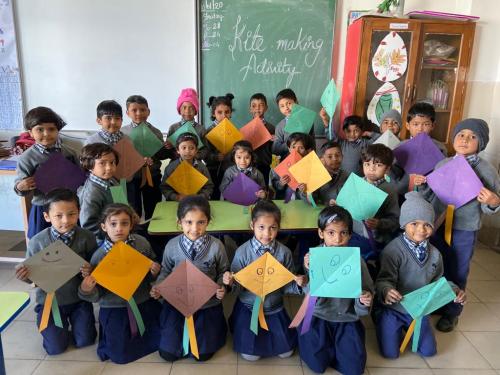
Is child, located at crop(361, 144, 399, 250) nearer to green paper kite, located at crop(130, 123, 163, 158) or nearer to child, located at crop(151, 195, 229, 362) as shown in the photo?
child, located at crop(151, 195, 229, 362)

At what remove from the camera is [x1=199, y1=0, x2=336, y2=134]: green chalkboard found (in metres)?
3.58

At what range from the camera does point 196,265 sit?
2.03 meters

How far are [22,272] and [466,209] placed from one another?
2296mm

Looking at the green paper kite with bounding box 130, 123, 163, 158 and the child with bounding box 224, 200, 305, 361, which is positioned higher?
the green paper kite with bounding box 130, 123, 163, 158

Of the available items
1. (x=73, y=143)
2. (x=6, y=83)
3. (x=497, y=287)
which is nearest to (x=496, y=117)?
(x=497, y=287)

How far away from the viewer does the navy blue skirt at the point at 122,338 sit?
6.53ft

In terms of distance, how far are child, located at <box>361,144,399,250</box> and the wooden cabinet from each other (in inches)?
51.9

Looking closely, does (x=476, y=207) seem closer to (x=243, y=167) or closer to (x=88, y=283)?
(x=243, y=167)

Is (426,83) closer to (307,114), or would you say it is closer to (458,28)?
(458,28)

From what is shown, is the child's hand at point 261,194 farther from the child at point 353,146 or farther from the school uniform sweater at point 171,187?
the child at point 353,146

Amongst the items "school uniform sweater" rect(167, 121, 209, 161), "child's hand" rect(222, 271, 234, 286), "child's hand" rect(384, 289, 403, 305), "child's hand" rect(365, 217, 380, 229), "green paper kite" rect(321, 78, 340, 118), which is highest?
"green paper kite" rect(321, 78, 340, 118)

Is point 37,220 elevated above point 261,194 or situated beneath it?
situated beneath

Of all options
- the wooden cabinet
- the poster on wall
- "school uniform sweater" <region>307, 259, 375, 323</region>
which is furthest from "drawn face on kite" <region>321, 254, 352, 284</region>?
the poster on wall

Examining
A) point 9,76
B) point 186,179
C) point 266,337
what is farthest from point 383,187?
point 9,76
